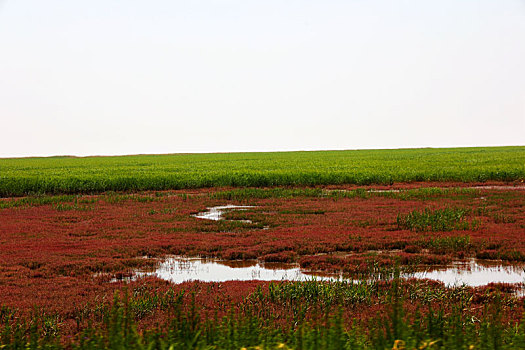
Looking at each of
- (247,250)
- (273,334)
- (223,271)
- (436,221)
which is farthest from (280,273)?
(436,221)

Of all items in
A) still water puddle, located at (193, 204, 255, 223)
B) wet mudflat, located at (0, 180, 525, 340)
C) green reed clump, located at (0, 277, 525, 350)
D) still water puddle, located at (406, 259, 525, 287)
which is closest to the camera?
green reed clump, located at (0, 277, 525, 350)

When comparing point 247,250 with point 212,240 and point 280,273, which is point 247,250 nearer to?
point 212,240

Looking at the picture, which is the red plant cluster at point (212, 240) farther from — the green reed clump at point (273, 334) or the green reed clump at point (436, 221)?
the green reed clump at point (273, 334)

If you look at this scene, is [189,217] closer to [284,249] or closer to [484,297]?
[284,249]

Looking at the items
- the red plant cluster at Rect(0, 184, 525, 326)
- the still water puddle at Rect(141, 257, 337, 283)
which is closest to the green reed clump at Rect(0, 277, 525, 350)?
the red plant cluster at Rect(0, 184, 525, 326)

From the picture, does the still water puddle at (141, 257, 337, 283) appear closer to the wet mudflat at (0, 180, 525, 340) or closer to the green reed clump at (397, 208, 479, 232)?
the wet mudflat at (0, 180, 525, 340)

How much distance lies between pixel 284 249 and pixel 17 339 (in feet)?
31.0

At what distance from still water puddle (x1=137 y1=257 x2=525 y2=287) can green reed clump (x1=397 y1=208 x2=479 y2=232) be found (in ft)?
12.7

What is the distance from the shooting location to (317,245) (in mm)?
13820

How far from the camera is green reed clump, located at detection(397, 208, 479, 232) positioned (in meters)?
15.9

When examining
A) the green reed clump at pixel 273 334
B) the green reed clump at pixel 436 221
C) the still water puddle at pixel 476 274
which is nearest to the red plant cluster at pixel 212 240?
the green reed clump at pixel 436 221

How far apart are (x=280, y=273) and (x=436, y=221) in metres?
7.34

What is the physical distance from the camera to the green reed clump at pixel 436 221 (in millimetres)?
15945

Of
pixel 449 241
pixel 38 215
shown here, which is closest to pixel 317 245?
pixel 449 241
